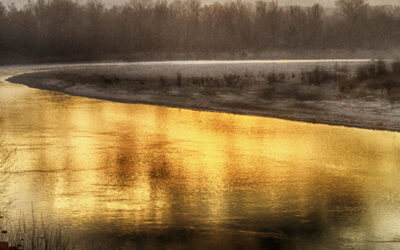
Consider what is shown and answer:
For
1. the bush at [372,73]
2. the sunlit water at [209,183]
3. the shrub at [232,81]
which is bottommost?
the sunlit water at [209,183]

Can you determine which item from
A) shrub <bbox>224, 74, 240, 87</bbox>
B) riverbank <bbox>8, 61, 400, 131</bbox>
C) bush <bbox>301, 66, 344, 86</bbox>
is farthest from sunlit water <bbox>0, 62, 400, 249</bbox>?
shrub <bbox>224, 74, 240, 87</bbox>

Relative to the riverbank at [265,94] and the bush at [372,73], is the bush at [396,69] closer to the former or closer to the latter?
the bush at [372,73]

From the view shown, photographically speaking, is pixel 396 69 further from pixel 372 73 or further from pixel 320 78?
pixel 320 78

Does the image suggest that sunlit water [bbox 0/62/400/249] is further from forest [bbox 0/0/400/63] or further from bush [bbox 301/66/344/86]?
forest [bbox 0/0/400/63]

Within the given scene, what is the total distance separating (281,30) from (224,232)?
98.6 metres

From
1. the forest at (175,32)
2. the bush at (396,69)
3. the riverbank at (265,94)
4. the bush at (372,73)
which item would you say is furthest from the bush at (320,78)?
the forest at (175,32)

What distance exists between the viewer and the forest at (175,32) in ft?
315

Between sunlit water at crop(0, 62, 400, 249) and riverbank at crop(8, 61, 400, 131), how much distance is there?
317 cm

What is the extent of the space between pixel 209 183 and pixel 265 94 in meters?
20.4

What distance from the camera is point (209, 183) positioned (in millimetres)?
13172

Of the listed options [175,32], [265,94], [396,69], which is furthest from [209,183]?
[175,32]

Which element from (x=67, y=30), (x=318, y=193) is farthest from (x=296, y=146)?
(x=67, y=30)

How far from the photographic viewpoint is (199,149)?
57.3 ft

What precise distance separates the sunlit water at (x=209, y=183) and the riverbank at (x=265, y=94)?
125 inches
